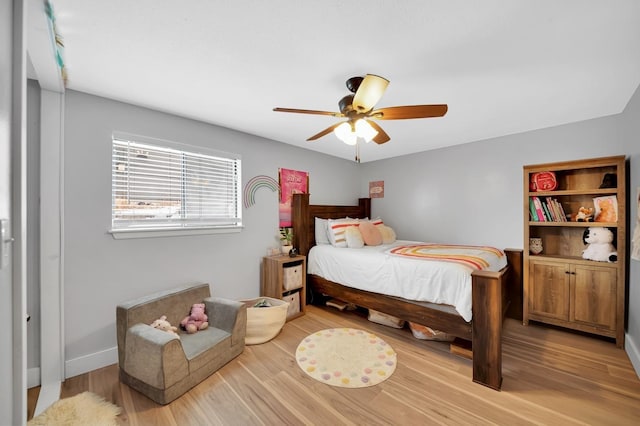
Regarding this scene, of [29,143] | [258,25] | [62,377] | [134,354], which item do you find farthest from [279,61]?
[62,377]

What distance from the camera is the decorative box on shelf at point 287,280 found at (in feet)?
9.95

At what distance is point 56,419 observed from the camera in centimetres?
155

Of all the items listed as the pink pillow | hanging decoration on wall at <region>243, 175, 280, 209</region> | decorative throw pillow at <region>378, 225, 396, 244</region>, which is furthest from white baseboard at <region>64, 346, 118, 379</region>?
decorative throw pillow at <region>378, 225, 396, 244</region>

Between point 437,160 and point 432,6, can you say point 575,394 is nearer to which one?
point 432,6

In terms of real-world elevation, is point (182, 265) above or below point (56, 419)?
above

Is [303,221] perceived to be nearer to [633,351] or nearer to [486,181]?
[486,181]

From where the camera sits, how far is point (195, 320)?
2260mm

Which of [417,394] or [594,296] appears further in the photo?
[594,296]

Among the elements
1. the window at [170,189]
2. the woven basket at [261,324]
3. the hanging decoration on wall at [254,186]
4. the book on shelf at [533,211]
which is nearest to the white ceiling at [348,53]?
the window at [170,189]

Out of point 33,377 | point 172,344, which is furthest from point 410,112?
point 33,377

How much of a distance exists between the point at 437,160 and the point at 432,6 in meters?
2.98

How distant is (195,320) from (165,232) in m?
0.88

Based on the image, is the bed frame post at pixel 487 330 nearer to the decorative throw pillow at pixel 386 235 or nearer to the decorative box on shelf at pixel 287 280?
the decorative throw pillow at pixel 386 235

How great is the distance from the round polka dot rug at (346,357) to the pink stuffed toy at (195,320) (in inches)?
35.4
